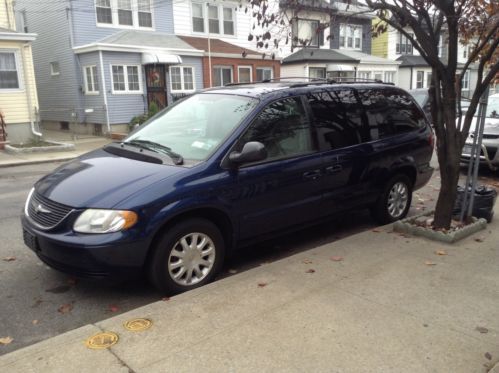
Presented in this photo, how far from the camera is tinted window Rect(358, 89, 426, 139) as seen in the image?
229 inches

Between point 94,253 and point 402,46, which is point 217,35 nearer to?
point 402,46

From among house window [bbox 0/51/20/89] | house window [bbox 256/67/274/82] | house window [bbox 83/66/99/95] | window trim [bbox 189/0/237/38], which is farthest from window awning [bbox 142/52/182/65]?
house window [bbox 256/67/274/82]

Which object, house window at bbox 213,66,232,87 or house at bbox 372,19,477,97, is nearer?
house window at bbox 213,66,232,87

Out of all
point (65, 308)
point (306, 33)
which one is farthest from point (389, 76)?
point (65, 308)

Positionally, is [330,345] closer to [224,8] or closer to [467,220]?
[467,220]

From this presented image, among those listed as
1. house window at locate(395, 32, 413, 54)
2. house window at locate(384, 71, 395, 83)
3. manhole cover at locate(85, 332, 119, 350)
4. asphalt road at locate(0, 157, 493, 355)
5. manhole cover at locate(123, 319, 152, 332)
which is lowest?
asphalt road at locate(0, 157, 493, 355)

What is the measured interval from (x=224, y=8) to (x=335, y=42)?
9818 millimetres

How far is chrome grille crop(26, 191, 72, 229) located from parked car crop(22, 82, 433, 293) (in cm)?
1

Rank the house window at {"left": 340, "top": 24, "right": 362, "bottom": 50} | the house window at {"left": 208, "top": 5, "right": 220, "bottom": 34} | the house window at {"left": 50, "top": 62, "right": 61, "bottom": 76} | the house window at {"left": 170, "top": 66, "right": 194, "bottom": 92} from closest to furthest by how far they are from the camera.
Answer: the house window at {"left": 170, "top": 66, "right": 194, "bottom": 92} → the house window at {"left": 50, "top": 62, "right": 61, "bottom": 76} → the house window at {"left": 208, "top": 5, "right": 220, "bottom": 34} → the house window at {"left": 340, "top": 24, "right": 362, "bottom": 50}

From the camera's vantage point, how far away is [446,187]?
18.2ft

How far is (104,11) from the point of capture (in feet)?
66.0

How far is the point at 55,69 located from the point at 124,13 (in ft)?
13.9

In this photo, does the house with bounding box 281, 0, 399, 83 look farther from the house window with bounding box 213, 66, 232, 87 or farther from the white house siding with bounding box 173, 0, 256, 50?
the house window with bounding box 213, 66, 232, 87

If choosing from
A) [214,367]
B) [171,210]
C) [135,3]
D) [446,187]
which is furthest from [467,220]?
[135,3]
